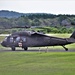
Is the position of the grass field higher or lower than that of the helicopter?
higher

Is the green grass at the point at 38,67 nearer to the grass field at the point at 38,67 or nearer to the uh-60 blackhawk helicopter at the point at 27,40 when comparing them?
the grass field at the point at 38,67

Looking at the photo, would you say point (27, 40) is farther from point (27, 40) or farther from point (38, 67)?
point (38, 67)

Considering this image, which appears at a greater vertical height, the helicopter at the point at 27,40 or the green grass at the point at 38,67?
the green grass at the point at 38,67

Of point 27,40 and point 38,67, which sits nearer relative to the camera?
point 38,67

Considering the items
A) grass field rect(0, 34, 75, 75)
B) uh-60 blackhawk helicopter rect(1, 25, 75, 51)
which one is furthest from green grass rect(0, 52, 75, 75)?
uh-60 blackhawk helicopter rect(1, 25, 75, 51)

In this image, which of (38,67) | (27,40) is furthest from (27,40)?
(38,67)

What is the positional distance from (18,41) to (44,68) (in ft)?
66.8

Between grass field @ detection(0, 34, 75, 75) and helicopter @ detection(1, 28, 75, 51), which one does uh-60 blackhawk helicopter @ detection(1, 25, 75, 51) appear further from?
grass field @ detection(0, 34, 75, 75)

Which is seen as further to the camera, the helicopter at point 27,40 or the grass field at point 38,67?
the helicopter at point 27,40

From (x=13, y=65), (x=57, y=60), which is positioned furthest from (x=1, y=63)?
(x=57, y=60)

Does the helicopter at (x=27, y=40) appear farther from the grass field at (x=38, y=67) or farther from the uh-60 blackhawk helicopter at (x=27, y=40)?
the grass field at (x=38, y=67)

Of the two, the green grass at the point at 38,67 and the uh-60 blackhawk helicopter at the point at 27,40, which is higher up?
the green grass at the point at 38,67

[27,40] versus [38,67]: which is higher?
[38,67]

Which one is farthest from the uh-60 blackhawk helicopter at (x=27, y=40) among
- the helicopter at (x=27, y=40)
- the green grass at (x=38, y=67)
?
the green grass at (x=38, y=67)
